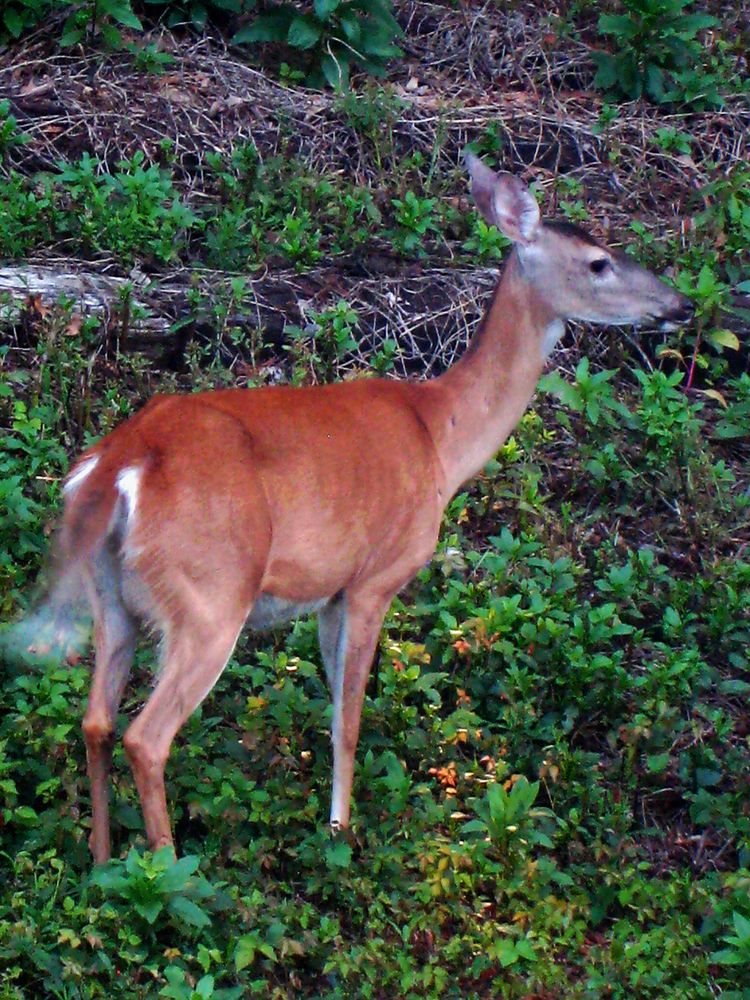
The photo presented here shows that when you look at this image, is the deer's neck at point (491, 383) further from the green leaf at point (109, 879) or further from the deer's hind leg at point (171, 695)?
the green leaf at point (109, 879)

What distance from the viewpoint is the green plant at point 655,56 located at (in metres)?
8.72

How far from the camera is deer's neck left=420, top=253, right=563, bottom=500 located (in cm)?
557

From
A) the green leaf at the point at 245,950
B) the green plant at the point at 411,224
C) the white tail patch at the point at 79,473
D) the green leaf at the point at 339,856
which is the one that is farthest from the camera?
the green plant at the point at 411,224

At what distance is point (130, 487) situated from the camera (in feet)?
15.3

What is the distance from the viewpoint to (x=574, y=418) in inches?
287

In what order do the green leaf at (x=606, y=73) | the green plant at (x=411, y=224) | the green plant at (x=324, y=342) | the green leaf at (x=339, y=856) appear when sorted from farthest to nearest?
the green leaf at (x=606, y=73), the green plant at (x=411, y=224), the green plant at (x=324, y=342), the green leaf at (x=339, y=856)

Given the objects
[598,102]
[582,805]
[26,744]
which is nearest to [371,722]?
[582,805]

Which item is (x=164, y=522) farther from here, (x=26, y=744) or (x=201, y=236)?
(x=201, y=236)

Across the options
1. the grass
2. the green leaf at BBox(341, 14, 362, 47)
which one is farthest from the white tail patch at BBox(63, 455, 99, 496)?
the green leaf at BBox(341, 14, 362, 47)

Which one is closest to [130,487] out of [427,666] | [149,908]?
[149,908]

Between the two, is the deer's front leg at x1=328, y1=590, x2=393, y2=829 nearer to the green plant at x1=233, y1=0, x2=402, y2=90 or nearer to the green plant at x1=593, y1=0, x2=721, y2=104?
the green plant at x1=233, y1=0, x2=402, y2=90

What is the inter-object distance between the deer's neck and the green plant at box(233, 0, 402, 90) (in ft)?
10.9

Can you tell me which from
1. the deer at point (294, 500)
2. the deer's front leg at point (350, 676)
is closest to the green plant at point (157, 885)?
the deer at point (294, 500)

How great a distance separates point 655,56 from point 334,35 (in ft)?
5.97
